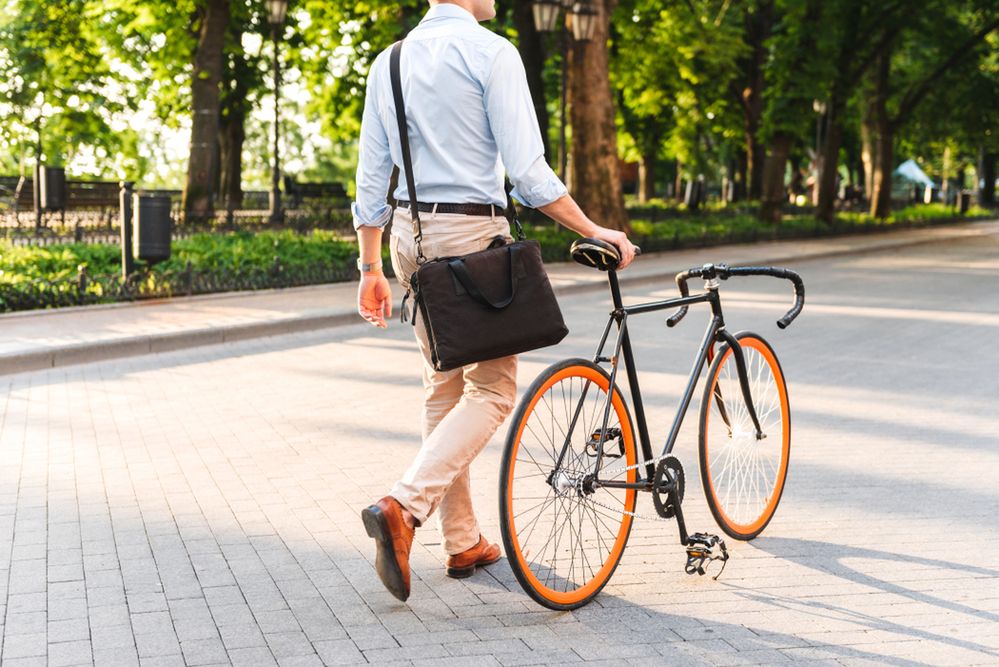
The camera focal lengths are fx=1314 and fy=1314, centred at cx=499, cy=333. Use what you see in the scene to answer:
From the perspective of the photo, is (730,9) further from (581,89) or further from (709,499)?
(709,499)

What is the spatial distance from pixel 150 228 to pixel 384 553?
10761 millimetres

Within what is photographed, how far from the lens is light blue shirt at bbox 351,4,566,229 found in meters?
4.14

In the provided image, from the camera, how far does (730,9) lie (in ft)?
114

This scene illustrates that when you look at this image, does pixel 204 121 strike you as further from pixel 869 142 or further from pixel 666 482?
pixel 869 142

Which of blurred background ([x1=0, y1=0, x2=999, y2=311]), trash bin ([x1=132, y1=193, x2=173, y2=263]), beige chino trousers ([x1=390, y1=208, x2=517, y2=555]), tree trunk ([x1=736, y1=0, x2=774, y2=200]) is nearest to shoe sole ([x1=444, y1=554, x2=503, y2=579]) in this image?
beige chino trousers ([x1=390, y1=208, x2=517, y2=555])

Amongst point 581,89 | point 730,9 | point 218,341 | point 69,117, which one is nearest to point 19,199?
point 69,117

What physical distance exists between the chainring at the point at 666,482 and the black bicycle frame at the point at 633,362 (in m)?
0.03

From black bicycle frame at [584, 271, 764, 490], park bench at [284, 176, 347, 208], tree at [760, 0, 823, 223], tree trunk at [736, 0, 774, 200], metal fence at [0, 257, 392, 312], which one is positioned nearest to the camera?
black bicycle frame at [584, 271, 764, 490]

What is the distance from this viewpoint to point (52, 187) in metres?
23.0

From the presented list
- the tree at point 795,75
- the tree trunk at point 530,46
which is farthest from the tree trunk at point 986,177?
the tree trunk at point 530,46

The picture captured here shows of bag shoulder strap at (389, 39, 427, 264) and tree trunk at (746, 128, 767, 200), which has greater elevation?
tree trunk at (746, 128, 767, 200)

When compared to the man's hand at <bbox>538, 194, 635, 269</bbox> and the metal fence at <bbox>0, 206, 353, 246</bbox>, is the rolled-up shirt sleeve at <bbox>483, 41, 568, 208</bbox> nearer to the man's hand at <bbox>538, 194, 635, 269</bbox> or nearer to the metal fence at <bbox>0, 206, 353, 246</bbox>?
the man's hand at <bbox>538, 194, 635, 269</bbox>

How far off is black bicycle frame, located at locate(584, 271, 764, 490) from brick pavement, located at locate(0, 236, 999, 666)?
1.55ft

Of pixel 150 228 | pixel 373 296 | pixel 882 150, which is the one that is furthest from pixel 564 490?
pixel 882 150
